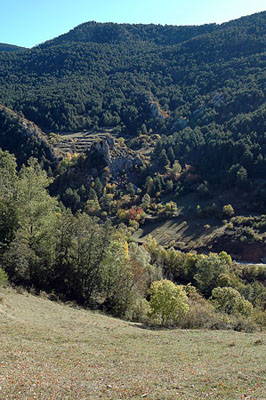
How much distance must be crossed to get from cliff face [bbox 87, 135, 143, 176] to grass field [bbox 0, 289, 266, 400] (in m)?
129

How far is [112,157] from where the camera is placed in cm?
15988

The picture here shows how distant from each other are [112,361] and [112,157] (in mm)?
145030

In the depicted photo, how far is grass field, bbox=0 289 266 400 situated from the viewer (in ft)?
45.4

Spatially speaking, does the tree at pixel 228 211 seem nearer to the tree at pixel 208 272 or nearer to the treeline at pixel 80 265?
the tree at pixel 208 272

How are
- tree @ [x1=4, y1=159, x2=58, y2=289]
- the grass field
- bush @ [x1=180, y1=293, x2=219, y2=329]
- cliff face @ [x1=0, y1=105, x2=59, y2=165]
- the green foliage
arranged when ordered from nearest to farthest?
the grass field, tree @ [x1=4, y1=159, x2=58, y2=289], bush @ [x1=180, y1=293, x2=219, y2=329], the green foliage, cliff face @ [x1=0, y1=105, x2=59, y2=165]

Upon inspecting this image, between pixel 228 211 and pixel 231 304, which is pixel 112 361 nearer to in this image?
pixel 231 304

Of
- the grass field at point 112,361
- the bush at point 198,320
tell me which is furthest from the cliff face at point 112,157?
the grass field at point 112,361

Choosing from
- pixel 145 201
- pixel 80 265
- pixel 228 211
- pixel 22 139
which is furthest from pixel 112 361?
pixel 22 139

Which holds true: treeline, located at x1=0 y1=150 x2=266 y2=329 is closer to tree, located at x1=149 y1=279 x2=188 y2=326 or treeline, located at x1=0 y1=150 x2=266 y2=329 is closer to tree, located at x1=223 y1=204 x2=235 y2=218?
tree, located at x1=149 y1=279 x2=188 y2=326

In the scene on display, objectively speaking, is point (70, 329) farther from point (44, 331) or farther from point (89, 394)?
point (89, 394)

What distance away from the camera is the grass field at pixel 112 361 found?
45.4 ft

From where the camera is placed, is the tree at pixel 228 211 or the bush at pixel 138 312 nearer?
the bush at pixel 138 312

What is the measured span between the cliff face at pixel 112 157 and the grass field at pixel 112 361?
128528mm

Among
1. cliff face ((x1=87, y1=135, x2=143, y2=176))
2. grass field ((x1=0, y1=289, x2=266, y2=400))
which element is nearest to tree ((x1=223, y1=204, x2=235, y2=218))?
cliff face ((x1=87, y1=135, x2=143, y2=176))
